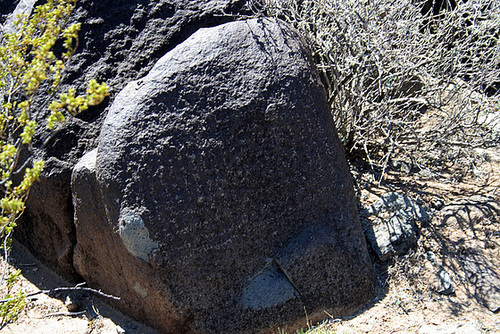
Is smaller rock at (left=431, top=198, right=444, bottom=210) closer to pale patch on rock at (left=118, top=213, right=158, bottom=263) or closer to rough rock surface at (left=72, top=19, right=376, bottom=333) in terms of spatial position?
rough rock surface at (left=72, top=19, right=376, bottom=333)

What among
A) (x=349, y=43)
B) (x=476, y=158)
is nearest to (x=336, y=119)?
(x=349, y=43)

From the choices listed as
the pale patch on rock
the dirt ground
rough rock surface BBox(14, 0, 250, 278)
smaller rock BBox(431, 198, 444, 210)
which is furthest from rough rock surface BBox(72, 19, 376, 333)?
smaller rock BBox(431, 198, 444, 210)

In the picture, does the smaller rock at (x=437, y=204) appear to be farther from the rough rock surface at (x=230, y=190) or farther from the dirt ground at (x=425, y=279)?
the rough rock surface at (x=230, y=190)

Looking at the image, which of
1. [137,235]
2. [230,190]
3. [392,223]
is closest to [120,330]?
[137,235]

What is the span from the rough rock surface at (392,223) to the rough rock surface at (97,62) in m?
1.80

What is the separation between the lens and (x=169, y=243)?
9.29 ft

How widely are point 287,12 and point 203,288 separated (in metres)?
2.33

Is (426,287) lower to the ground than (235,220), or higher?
lower

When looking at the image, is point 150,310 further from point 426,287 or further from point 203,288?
point 426,287

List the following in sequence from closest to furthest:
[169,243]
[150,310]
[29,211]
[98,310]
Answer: [169,243]
[150,310]
[98,310]
[29,211]

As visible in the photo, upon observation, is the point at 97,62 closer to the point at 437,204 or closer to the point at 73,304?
the point at 73,304

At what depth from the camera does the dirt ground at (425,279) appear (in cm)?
295

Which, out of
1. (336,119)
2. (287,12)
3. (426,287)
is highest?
(287,12)

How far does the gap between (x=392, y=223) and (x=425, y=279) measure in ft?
1.42
